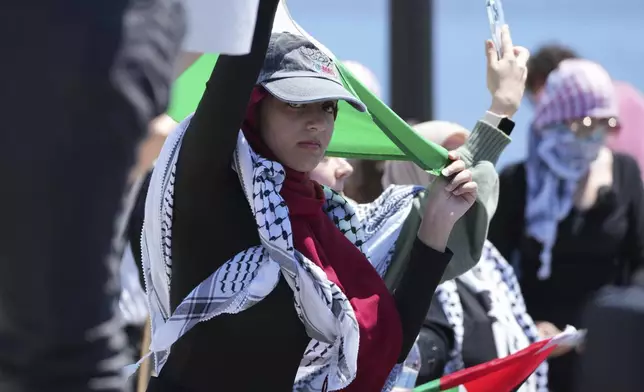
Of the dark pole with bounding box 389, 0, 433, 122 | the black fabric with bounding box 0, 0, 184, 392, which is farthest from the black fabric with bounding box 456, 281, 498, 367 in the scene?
the dark pole with bounding box 389, 0, 433, 122

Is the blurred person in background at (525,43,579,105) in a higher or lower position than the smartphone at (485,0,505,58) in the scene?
lower

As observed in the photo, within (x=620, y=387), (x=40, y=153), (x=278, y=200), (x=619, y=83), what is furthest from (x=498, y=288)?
(x=619, y=83)

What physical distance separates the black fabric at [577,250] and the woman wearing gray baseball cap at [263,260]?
2582 millimetres

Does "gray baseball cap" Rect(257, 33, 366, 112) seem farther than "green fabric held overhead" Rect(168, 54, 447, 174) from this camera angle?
No

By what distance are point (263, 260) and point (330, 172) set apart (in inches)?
37.6

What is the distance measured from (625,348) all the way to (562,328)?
3559mm

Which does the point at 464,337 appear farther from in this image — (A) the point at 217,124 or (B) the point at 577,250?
(A) the point at 217,124

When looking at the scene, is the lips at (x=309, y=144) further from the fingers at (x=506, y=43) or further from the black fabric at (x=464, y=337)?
the black fabric at (x=464, y=337)

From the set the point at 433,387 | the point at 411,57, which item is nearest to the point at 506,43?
the point at 433,387

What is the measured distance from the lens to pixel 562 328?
504cm

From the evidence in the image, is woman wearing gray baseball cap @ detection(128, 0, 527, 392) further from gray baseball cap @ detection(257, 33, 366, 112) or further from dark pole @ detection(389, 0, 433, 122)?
dark pole @ detection(389, 0, 433, 122)

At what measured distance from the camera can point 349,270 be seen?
2604 millimetres

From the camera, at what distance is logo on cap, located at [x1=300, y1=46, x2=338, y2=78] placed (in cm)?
→ 253

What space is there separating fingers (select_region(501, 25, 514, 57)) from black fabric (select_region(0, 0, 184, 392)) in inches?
64.7
